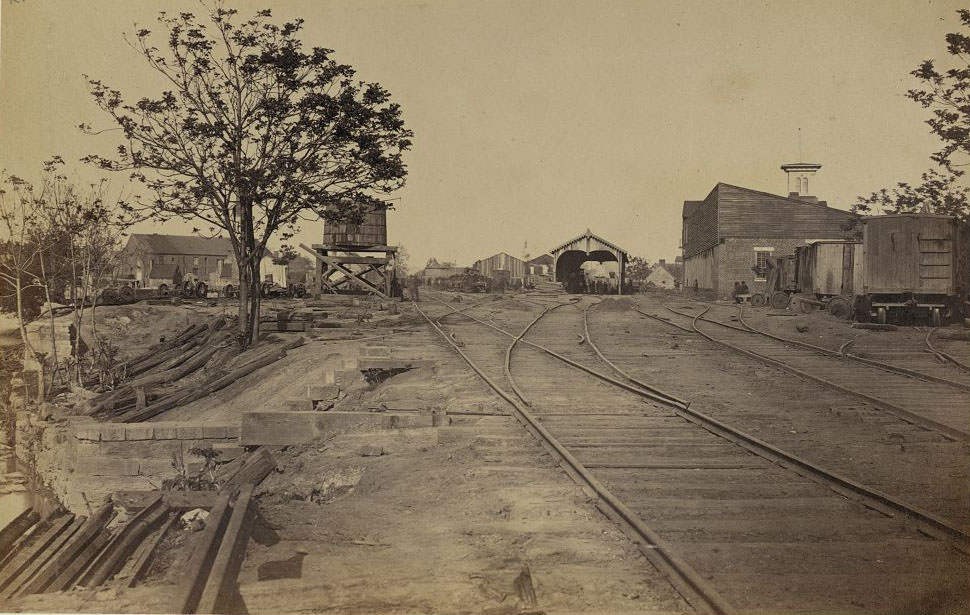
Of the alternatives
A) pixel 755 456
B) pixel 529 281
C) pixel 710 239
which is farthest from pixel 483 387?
pixel 529 281

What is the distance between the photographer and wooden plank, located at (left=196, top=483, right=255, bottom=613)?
3498 millimetres

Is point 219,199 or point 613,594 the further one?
point 219,199

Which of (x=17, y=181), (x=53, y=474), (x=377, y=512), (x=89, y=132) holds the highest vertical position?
(x=89, y=132)

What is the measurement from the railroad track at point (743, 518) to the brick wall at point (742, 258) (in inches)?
642

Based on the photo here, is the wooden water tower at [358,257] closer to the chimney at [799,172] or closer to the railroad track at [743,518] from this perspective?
the chimney at [799,172]

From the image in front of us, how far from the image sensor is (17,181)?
26.1 ft

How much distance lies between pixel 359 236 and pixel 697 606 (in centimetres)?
2321

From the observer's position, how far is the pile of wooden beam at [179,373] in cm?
1027

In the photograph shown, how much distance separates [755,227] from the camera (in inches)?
853

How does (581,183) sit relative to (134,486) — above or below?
above

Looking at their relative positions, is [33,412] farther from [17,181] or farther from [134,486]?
[17,181]

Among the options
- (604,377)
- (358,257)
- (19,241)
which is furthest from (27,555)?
(358,257)

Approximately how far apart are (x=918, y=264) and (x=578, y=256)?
2687 cm

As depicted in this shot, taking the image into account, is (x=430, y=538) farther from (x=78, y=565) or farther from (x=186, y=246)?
(x=186, y=246)
